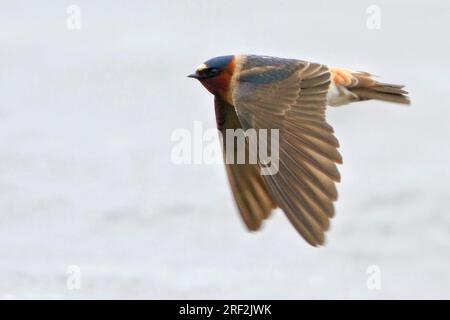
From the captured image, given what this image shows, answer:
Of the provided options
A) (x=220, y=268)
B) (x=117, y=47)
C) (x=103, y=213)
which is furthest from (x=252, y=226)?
(x=117, y=47)

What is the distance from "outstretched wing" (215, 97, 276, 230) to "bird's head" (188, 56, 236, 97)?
6 centimetres

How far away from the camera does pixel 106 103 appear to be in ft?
32.1

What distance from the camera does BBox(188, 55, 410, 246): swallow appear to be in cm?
634

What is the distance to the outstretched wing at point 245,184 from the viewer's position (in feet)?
22.6

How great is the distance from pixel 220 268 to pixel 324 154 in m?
1.60

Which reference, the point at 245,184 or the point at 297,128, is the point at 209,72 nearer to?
the point at 245,184

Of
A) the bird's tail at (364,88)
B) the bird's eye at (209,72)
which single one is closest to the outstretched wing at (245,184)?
the bird's eye at (209,72)

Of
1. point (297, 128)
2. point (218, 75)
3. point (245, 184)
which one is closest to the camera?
point (297, 128)

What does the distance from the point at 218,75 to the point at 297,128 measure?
70cm

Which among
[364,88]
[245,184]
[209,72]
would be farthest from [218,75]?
[364,88]

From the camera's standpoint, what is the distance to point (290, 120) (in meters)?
6.71

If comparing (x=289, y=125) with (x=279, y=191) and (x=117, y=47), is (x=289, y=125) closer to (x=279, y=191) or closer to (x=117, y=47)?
(x=279, y=191)

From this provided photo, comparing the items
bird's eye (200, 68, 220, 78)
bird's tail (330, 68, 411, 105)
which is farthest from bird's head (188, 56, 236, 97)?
bird's tail (330, 68, 411, 105)

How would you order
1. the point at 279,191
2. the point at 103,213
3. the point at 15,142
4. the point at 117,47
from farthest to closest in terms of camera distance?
the point at 117,47, the point at 15,142, the point at 103,213, the point at 279,191
